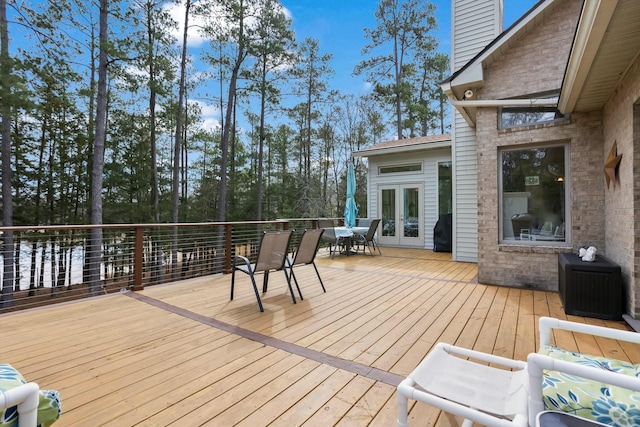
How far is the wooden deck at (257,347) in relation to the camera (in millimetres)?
1760

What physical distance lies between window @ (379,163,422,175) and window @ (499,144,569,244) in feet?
13.4

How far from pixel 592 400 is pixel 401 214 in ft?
26.7

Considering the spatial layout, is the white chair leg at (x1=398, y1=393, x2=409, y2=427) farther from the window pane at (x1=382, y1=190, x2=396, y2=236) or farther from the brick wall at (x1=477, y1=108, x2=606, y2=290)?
the window pane at (x1=382, y1=190, x2=396, y2=236)

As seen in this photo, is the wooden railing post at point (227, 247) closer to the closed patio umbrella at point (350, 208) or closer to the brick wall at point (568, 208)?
the closed patio umbrella at point (350, 208)

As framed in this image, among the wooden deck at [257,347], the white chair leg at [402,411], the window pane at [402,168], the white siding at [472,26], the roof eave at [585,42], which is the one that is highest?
the white siding at [472,26]

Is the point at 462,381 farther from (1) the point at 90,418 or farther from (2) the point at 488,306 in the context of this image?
(2) the point at 488,306

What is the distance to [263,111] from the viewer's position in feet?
47.1

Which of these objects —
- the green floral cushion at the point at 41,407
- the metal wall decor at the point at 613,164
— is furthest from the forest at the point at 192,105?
the metal wall decor at the point at 613,164

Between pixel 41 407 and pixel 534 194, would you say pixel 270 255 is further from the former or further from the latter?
pixel 534 194

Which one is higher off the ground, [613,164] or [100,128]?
[100,128]

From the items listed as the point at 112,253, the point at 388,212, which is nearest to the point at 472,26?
the point at 388,212

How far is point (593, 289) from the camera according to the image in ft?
10.9

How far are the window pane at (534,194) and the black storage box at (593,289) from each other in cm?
111

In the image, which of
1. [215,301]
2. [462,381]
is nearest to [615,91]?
[462,381]
